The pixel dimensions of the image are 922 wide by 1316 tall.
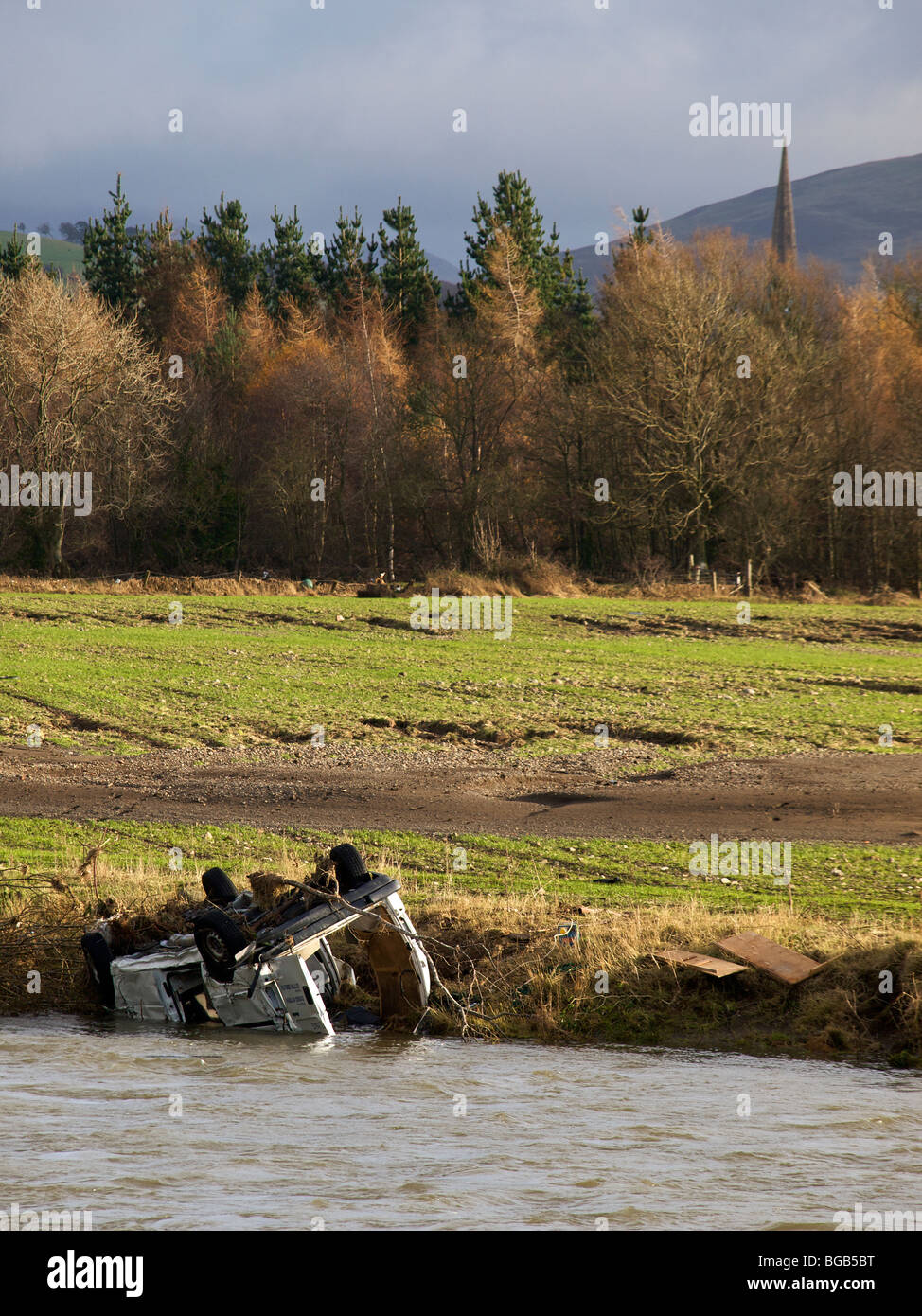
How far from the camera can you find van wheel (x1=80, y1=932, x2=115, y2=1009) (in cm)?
1404

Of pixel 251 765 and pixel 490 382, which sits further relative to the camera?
pixel 490 382

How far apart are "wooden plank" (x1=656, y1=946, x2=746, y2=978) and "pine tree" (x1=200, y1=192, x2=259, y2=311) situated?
84.0 meters

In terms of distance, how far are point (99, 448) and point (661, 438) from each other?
26012mm

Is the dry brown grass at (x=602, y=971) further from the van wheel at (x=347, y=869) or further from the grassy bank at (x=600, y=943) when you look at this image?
the van wheel at (x=347, y=869)

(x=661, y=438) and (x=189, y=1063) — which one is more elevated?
(x=661, y=438)

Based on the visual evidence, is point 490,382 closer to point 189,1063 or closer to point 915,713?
point 915,713

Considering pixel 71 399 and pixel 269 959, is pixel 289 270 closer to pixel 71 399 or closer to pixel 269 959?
pixel 71 399

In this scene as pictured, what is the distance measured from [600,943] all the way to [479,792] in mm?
9795

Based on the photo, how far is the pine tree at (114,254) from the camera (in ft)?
289

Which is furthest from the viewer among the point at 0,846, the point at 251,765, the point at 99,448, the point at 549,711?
the point at 99,448

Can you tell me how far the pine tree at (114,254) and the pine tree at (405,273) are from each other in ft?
54.6

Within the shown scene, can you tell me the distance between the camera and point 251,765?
25484 millimetres

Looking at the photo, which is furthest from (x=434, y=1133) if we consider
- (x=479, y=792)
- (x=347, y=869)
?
(x=479, y=792)
